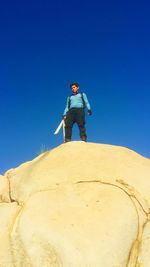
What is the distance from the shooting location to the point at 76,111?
1117 cm

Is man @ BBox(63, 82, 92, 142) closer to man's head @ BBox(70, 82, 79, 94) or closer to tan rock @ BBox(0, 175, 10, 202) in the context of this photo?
man's head @ BBox(70, 82, 79, 94)

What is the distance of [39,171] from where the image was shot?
801 cm

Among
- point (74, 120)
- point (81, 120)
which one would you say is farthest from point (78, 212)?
point (74, 120)

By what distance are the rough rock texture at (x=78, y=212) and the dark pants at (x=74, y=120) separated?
98.6 inches

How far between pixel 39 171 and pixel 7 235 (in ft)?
5.30

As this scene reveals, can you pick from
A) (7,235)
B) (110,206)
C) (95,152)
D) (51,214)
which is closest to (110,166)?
(95,152)

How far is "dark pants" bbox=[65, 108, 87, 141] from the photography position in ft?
36.6

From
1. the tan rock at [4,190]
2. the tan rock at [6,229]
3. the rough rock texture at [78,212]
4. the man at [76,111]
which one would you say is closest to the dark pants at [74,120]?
the man at [76,111]

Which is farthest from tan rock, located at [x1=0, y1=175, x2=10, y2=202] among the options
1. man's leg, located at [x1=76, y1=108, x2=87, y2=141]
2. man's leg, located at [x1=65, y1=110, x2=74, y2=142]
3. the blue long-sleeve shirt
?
the blue long-sleeve shirt

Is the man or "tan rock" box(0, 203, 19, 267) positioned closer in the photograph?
"tan rock" box(0, 203, 19, 267)

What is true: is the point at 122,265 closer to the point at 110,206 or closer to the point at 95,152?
the point at 110,206

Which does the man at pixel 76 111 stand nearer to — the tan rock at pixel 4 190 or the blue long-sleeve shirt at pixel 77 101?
the blue long-sleeve shirt at pixel 77 101

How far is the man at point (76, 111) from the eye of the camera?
1115 cm

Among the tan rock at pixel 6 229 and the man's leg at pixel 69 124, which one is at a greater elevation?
the man's leg at pixel 69 124
